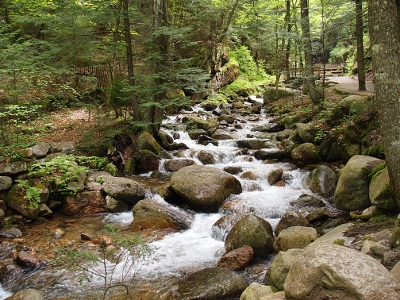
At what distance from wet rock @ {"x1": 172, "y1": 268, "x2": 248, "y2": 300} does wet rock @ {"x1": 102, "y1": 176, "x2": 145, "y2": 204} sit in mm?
3664

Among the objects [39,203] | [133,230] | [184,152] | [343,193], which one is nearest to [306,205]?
[343,193]

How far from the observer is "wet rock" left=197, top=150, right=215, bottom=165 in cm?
1117

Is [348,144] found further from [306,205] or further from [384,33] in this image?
[384,33]

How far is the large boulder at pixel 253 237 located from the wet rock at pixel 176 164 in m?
5.11

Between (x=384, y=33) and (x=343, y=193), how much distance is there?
135 inches

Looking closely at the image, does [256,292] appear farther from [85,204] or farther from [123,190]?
[85,204]

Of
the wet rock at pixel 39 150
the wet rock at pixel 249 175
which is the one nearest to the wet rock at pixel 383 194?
the wet rock at pixel 249 175

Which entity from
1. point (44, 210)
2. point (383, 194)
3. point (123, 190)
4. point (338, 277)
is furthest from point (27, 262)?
point (383, 194)

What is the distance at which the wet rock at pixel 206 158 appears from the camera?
440 inches

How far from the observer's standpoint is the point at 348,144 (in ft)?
29.0

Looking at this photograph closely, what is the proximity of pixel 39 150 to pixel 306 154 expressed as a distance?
8.62 meters

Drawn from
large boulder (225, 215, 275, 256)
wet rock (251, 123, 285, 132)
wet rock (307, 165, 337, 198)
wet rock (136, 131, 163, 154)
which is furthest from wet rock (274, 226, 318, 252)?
wet rock (251, 123, 285, 132)

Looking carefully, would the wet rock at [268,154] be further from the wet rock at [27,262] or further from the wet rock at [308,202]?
the wet rock at [27,262]

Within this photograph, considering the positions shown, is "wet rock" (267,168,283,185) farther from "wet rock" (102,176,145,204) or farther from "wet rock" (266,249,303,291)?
"wet rock" (266,249,303,291)
